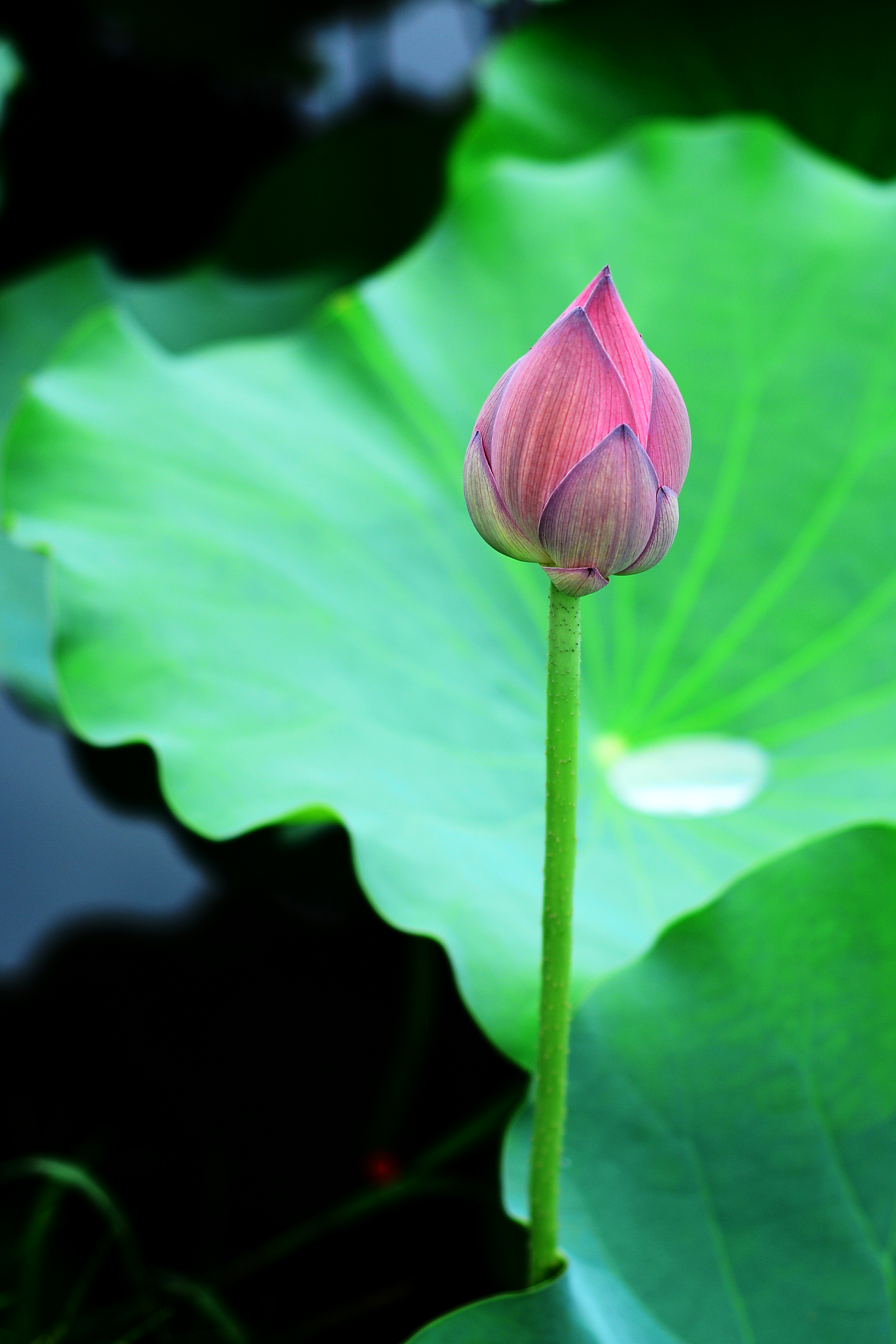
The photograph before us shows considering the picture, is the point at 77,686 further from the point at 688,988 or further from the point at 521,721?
the point at 688,988

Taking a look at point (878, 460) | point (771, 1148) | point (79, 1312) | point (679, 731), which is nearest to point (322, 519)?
point (679, 731)

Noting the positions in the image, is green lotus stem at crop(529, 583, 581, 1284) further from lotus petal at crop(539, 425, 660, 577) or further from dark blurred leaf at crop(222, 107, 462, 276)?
dark blurred leaf at crop(222, 107, 462, 276)

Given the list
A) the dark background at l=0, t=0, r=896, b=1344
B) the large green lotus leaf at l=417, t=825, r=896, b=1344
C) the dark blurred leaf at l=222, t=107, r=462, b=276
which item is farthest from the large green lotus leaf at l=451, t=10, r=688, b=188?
the large green lotus leaf at l=417, t=825, r=896, b=1344

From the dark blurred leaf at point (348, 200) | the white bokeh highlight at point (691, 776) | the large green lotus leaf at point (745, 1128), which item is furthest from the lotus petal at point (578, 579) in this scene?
the dark blurred leaf at point (348, 200)

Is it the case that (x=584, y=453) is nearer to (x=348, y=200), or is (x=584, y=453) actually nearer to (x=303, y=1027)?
(x=303, y=1027)

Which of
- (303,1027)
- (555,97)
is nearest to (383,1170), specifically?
(303,1027)
